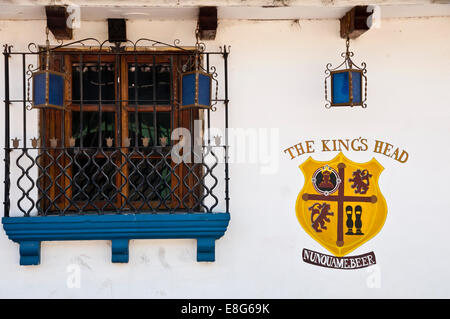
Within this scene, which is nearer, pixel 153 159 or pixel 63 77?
pixel 63 77

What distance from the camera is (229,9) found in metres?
3.68

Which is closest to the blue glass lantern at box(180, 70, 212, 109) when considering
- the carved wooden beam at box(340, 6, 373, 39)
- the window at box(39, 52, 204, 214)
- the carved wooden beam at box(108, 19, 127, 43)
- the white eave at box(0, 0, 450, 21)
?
the window at box(39, 52, 204, 214)

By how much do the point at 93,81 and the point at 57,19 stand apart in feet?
2.00

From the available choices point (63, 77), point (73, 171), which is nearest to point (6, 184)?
point (73, 171)

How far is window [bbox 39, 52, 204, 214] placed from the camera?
393 centimetres

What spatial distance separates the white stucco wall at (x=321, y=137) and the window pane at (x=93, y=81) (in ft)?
1.01

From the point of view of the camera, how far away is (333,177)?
3.94 metres

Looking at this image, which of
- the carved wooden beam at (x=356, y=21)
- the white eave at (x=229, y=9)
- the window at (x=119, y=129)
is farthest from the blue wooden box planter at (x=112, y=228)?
the carved wooden beam at (x=356, y=21)

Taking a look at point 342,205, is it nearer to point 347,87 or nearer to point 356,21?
point 347,87

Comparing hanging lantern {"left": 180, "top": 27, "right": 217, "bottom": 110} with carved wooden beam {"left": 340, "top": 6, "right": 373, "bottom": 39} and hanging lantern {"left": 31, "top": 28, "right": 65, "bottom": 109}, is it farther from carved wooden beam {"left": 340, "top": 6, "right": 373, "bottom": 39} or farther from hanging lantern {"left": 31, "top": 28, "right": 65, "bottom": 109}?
carved wooden beam {"left": 340, "top": 6, "right": 373, "bottom": 39}

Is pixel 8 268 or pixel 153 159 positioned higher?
pixel 153 159

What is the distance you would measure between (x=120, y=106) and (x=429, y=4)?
262 cm
